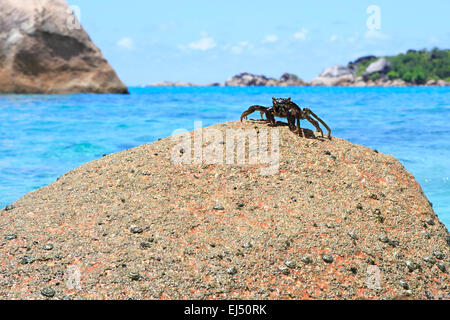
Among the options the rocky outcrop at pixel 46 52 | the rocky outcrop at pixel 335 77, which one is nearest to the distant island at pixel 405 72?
the rocky outcrop at pixel 335 77

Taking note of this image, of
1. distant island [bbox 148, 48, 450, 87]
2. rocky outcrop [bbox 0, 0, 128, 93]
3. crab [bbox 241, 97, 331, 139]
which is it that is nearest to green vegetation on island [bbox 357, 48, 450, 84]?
distant island [bbox 148, 48, 450, 87]

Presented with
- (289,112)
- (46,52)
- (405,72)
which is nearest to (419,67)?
(405,72)

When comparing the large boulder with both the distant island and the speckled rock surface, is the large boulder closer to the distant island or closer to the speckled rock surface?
the distant island

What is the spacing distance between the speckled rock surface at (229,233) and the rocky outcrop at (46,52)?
37.4 meters

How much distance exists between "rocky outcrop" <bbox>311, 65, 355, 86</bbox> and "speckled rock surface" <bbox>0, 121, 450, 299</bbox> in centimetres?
12879

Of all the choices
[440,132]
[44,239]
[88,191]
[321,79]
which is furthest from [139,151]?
[321,79]

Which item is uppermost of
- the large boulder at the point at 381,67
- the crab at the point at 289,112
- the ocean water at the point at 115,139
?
the large boulder at the point at 381,67

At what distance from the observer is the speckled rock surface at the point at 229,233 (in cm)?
336

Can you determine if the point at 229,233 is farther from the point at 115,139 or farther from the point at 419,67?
the point at 419,67

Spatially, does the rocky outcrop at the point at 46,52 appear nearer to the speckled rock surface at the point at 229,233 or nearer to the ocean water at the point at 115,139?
the ocean water at the point at 115,139

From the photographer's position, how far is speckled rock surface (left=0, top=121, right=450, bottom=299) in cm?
336

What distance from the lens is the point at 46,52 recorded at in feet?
129

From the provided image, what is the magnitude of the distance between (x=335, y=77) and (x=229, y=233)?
443ft
